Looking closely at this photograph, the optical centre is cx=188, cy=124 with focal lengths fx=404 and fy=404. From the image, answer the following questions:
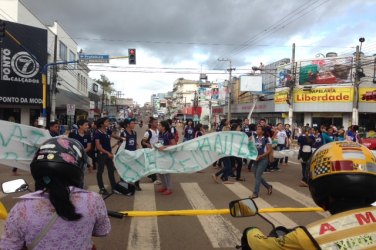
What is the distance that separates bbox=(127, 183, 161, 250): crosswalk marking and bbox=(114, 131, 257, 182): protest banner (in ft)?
3.58

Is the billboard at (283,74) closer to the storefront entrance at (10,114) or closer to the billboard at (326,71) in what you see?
the billboard at (326,71)

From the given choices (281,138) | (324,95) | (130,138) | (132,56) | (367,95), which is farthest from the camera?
(324,95)

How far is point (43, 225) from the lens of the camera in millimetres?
2148

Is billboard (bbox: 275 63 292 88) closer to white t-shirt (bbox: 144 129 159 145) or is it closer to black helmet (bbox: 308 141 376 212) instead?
white t-shirt (bbox: 144 129 159 145)

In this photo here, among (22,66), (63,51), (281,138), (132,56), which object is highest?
(63,51)

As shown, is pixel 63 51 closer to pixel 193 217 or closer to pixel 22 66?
pixel 22 66

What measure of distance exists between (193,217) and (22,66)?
95.8 feet

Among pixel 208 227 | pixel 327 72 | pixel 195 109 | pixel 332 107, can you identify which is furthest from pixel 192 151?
pixel 195 109

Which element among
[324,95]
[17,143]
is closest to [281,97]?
[324,95]

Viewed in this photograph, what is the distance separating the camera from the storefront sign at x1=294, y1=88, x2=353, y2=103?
3803cm

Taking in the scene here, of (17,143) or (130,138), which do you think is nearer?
(17,143)

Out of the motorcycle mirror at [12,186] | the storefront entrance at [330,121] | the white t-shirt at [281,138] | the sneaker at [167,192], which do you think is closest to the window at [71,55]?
the storefront entrance at [330,121]

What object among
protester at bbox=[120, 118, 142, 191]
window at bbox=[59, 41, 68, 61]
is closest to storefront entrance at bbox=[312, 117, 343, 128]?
window at bbox=[59, 41, 68, 61]

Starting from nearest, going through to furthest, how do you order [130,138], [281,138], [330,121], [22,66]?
[130,138], [281,138], [22,66], [330,121]
